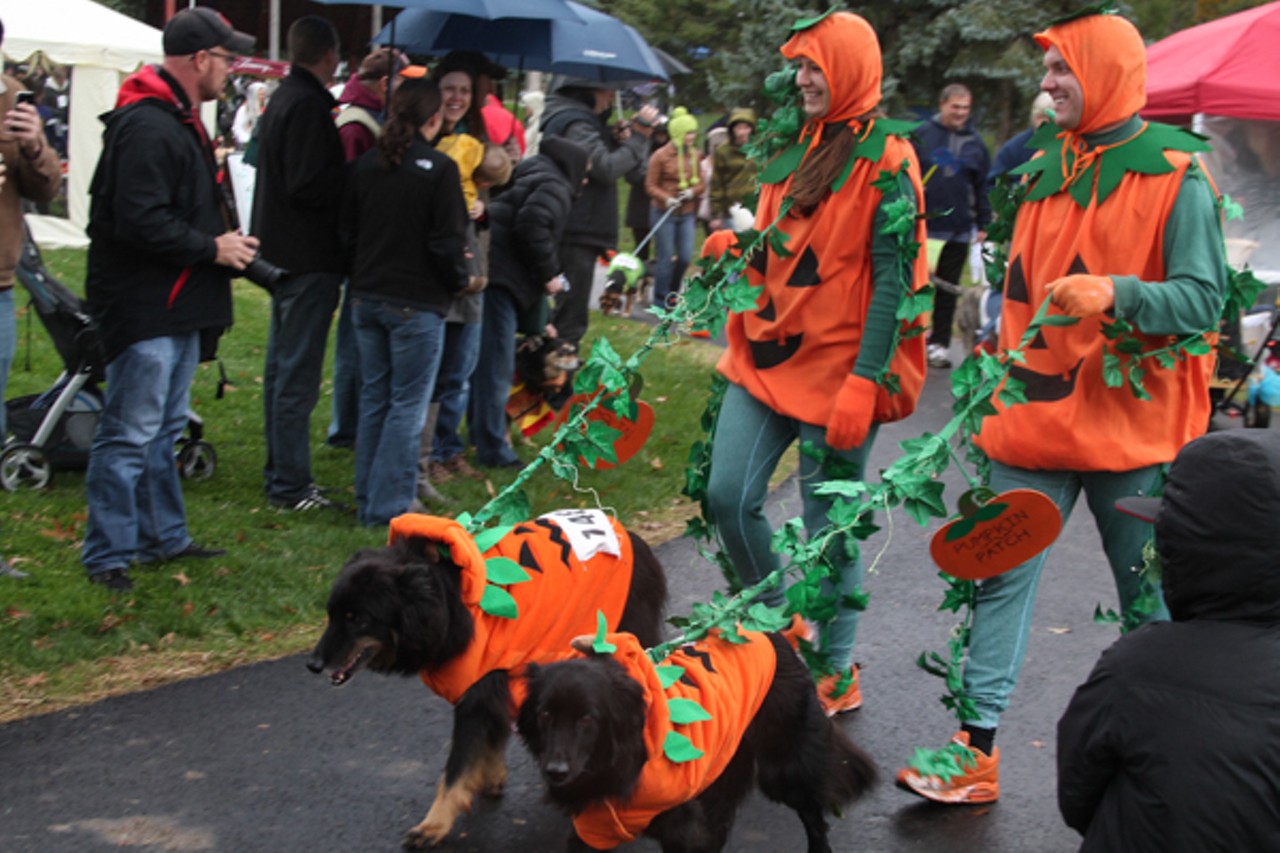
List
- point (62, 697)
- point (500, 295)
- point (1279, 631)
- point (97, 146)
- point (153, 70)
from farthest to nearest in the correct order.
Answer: point (97, 146)
point (500, 295)
point (153, 70)
point (62, 697)
point (1279, 631)

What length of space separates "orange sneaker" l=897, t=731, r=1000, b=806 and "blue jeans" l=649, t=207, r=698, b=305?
32.7ft

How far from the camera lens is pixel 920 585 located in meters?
6.57

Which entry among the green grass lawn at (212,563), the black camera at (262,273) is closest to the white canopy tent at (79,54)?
the green grass lawn at (212,563)

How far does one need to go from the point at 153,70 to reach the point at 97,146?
11.3 meters

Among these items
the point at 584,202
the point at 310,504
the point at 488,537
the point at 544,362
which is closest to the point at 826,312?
the point at 488,537

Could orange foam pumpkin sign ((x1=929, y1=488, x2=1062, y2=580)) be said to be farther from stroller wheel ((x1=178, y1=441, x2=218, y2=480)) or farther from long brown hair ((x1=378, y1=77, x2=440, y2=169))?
stroller wheel ((x1=178, y1=441, x2=218, y2=480))

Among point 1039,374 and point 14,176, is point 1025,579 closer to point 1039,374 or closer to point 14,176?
point 1039,374

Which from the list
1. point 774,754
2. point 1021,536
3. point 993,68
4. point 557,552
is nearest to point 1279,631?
point 1021,536

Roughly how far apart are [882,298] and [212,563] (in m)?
3.27

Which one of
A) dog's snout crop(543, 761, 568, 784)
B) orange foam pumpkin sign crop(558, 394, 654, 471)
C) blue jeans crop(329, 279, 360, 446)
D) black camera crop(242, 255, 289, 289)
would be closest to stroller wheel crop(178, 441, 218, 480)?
blue jeans crop(329, 279, 360, 446)

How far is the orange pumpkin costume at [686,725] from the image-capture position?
10.8 feet

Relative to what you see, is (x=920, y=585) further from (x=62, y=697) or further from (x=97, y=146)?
(x=97, y=146)

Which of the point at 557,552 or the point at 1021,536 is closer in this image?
the point at 1021,536

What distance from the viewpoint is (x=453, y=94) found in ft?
22.6
